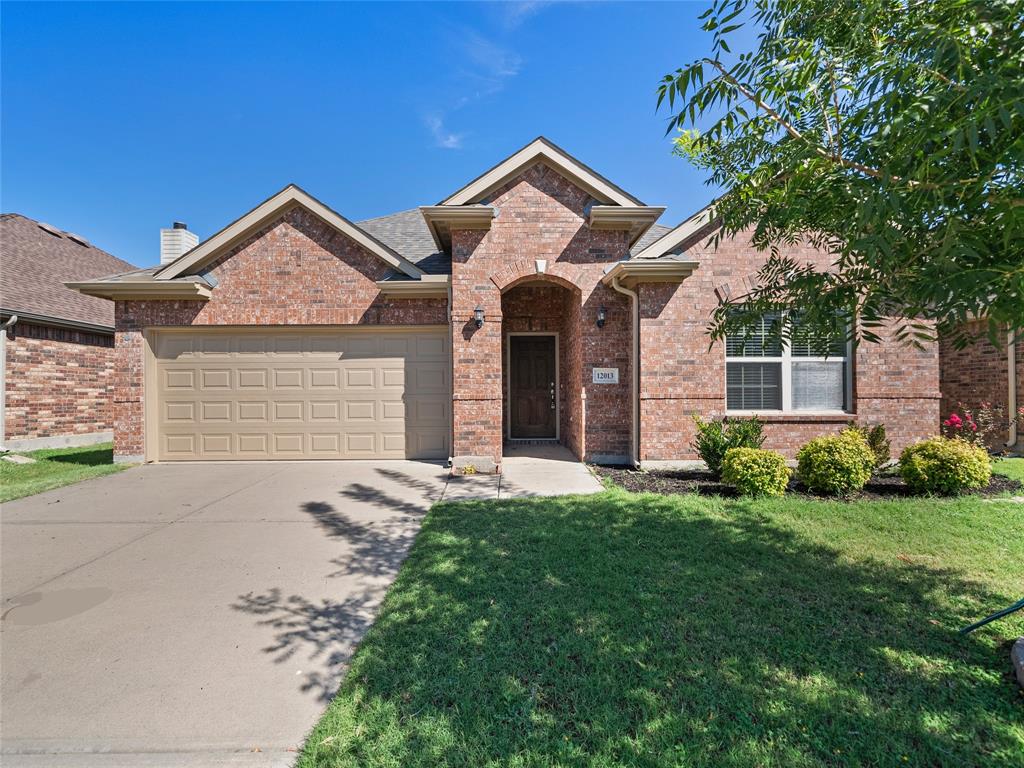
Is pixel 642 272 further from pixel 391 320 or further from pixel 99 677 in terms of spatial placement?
pixel 99 677

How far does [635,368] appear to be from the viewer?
308 inches

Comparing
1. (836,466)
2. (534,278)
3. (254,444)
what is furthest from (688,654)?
(254,444)

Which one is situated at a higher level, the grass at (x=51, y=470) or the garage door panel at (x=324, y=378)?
the garage door panel at (x=324, y=378)

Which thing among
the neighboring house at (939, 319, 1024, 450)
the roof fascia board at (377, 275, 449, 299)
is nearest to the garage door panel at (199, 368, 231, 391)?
the roof fascia board at (377, 275, 449, 299)

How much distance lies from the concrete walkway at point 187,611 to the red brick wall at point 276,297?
9.10ft

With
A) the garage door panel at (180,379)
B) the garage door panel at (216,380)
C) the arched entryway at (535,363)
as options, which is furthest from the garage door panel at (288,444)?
the arched entryway at (535,363)

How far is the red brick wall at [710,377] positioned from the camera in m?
7.67

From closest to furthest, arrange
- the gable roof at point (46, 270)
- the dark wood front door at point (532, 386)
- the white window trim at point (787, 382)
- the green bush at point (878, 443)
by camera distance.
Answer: the green bush at point (878, 443)
the white window trim at point (787, 382)
the dark wood front door at point (532, 386)
the gable roof at point (46, 270)

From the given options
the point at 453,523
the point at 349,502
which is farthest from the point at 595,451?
the point at 349,502

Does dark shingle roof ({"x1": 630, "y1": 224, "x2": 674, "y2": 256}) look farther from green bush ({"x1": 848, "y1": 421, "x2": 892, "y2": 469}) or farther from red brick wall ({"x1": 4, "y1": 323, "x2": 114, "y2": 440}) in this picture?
red brick wall ({"x1": 4, "y1": 323, "x2": 114, "y2": 440})

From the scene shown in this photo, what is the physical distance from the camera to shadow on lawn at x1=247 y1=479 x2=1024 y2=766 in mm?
2064

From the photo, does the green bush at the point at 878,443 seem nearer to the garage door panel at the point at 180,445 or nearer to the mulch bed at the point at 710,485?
the mulch bed at the point at 710,485

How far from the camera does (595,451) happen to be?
8078 millimetres

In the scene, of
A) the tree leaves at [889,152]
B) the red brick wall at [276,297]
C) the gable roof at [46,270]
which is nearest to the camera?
the tree leaves at [889,152]
